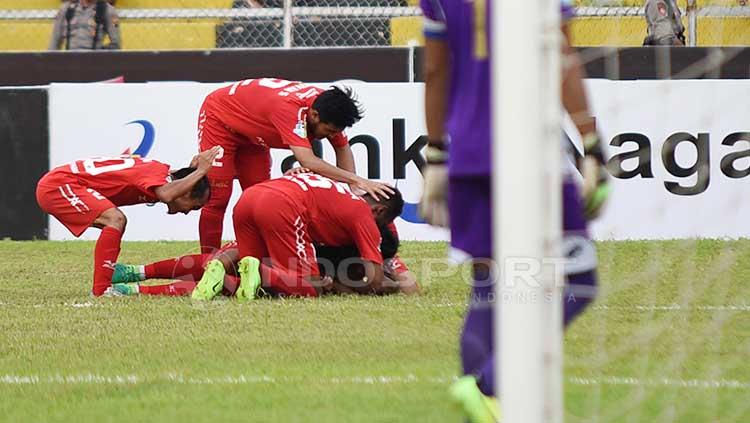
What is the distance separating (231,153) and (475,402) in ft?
18.1

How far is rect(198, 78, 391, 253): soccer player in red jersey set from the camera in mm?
8438

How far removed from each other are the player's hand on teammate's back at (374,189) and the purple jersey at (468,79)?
168 inches

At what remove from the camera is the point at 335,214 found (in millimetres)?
8000

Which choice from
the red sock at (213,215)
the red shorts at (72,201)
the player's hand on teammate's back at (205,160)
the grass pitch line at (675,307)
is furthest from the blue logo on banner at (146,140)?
the grass pitch line at (675,307)

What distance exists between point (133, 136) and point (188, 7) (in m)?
2.29

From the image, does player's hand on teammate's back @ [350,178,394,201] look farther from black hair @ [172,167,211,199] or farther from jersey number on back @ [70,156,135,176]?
jersey number on back @ [70,156,135,176]

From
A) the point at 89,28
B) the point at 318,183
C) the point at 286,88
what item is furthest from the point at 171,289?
the point at 89,28

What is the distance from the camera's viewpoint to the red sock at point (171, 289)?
8469 millimetres

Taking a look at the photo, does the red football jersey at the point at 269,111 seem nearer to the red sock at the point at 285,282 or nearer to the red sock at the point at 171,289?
the red sock at the point at 285,282

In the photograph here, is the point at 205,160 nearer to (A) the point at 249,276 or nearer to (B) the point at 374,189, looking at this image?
(A) the point at 249,276

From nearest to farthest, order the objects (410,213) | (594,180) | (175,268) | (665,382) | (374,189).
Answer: (594,180) → (665,382) → (374,189) → (175,268) → (410,213)

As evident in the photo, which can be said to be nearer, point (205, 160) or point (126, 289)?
point (126, 289)

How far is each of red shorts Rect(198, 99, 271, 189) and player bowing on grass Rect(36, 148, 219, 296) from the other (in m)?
0.64

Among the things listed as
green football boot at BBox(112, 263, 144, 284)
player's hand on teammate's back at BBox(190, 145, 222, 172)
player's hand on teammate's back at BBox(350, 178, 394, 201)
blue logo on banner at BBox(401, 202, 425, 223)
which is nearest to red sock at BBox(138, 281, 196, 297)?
green football boot at BBox(112, 263, 144, 284)
